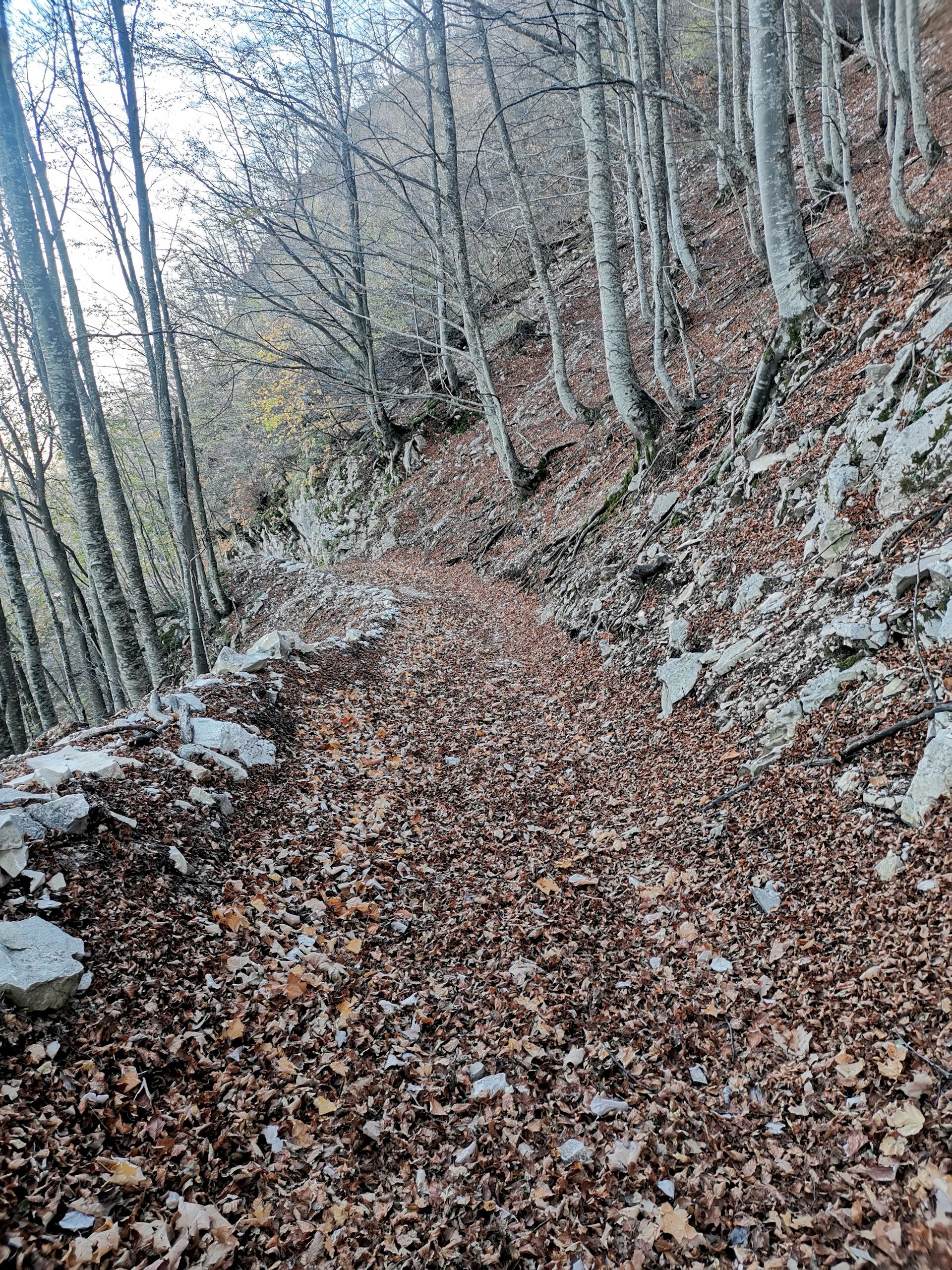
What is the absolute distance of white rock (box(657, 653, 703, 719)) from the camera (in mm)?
6480

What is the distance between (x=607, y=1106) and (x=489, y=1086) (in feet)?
2.08

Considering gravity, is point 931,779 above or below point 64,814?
below

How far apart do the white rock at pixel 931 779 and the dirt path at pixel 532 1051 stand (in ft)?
0.86

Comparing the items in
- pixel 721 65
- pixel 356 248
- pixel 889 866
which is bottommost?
pixel 889 866

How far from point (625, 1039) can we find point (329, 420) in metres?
24.4

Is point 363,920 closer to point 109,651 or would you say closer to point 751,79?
point 751,79

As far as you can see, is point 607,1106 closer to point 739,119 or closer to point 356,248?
point 739,119

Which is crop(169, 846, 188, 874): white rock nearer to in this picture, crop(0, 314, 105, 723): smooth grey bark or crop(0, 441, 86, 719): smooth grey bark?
crop(0, 314, 105, 723): smooth grey bark

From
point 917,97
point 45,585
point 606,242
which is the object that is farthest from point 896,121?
point 45,585

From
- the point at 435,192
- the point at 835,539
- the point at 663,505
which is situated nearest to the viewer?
the point at 835,539

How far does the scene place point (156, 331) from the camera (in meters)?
9.49

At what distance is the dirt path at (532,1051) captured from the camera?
104 inches

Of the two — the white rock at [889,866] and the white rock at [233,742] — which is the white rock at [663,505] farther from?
the white rock at [233,742]

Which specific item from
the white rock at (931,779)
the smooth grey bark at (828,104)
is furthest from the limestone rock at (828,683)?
the smooth grey bark at (828,104)
